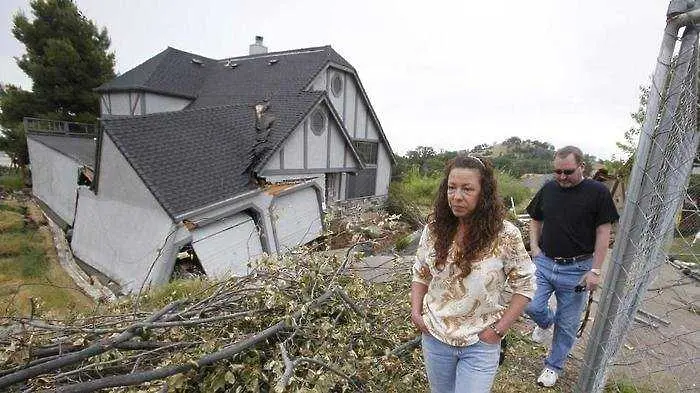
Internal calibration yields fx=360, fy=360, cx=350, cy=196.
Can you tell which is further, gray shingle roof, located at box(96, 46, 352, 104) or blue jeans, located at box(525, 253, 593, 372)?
gray shingle roof, located at box(96, 46, 352, 104)

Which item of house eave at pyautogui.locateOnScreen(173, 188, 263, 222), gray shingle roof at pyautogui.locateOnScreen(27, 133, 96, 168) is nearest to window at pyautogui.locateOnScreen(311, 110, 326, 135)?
house eave at pyautogui.locateOnScreen(173, 188, 263, 222)

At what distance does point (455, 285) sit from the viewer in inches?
72.1

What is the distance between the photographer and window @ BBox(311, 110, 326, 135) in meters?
11.4

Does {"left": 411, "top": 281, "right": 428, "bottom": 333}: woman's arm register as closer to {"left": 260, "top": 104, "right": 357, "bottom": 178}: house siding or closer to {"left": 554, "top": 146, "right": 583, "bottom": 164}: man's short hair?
{"left": 554, "top": 146, "right": 583, "bottom": 164}: man's short hair

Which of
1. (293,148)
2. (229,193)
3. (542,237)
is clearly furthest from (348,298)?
(293,148)

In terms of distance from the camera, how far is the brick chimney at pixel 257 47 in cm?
1995

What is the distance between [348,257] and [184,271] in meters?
4.90

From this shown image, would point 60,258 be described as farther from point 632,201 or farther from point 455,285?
point 632,201

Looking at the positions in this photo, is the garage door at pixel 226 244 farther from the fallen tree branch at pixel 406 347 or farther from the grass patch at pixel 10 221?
the grass patch at pixel 10 221

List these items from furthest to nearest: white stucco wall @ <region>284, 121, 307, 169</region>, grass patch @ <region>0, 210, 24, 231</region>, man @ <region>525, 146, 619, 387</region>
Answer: grass patch @ <region>0, 210, 24, 231</region>
white stucco wall @ <region>284, 121, 307, 169</region>
man @ <region>525, 146, 619, 387</region>

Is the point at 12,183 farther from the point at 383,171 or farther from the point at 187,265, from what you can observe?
the point at 383,171

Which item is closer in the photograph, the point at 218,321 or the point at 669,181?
the point at 669,181

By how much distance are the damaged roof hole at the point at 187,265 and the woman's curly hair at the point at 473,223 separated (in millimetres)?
6075

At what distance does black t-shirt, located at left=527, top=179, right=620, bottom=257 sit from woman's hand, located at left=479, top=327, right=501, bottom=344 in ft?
4.60
